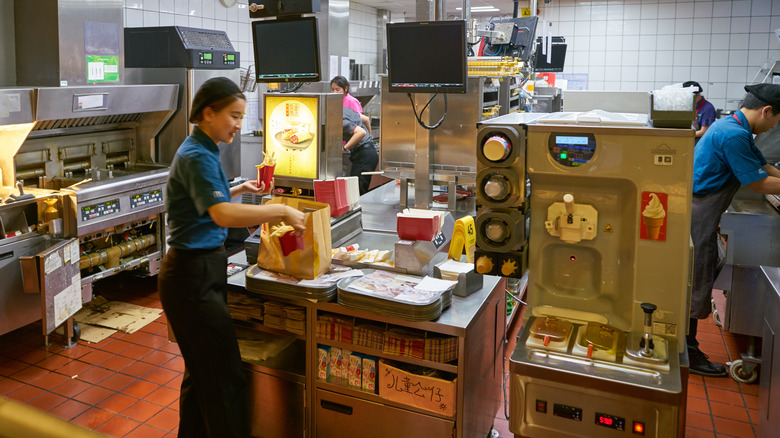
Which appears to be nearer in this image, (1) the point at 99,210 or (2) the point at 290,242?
(2) the point at 290,242

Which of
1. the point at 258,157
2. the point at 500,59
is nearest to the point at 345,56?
the point at 258,157

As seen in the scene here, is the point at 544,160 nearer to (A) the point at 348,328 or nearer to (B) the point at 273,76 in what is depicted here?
(A) the point at 348,328

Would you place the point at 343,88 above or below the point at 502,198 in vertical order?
above

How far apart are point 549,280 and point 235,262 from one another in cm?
171

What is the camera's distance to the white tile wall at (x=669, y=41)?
9.90 metres

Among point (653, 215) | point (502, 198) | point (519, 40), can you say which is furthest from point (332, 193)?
point (519, 40)

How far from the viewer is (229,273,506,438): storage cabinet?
2.66m

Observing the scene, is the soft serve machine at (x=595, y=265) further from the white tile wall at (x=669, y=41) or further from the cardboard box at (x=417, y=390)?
the white tile wall at (x=669, y=41)

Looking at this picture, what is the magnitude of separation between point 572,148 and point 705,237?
2118mm

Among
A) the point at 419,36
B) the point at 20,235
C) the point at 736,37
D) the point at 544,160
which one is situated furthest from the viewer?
the point at 736,37

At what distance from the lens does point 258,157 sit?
734 centimetres

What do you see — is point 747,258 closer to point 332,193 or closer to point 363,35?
point 332,193

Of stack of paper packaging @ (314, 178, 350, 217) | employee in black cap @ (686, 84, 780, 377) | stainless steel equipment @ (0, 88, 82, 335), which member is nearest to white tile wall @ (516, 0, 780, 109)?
employee in black cap @ (686, 84, 780, 377)

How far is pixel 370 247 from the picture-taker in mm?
3410
